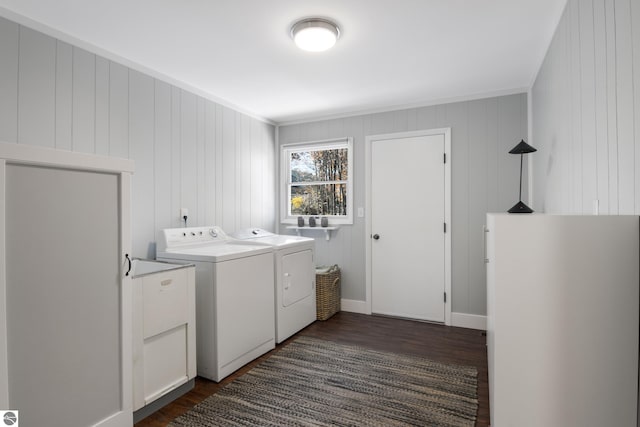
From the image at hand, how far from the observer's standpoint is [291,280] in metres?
3.28

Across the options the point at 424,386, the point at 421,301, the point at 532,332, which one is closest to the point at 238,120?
the point at 421,301

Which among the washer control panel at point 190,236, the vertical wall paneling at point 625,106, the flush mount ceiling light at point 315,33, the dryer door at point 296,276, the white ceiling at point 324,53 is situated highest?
the white ceiling at point 324,53

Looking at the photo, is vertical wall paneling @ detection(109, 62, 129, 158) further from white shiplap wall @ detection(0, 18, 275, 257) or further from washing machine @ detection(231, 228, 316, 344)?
washing machine @ detection(231, 228, 316, 344)

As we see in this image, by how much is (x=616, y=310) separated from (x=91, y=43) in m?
3.13

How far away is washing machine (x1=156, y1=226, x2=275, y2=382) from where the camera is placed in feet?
7.97

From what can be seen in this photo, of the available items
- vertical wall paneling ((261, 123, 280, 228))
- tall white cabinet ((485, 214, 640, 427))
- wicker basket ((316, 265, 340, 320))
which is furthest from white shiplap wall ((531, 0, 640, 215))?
vertical wall paneling ((261, 123, 280, 228))

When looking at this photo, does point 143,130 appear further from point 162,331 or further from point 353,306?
point 353,306

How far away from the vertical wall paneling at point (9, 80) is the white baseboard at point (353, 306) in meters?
3.31

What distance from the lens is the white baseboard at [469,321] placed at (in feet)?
11.3

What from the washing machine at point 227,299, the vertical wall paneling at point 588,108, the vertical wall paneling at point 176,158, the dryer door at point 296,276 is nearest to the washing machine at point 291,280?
the dryer door at point 296,276

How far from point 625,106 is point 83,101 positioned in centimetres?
293

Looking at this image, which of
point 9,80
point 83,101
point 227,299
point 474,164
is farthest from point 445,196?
point 9,80

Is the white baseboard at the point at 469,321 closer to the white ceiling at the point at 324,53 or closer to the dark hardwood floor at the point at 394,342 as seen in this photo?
the dark hardwood floor at the point at 394,342

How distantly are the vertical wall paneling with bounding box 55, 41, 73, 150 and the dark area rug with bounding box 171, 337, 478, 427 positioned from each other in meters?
1.90
